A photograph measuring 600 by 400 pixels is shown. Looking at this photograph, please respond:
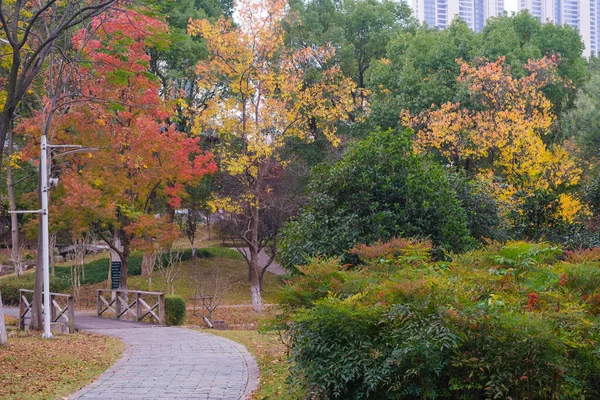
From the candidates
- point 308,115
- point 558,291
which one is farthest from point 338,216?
point 308,115

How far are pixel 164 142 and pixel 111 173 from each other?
2.02m

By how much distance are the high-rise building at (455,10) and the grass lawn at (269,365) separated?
6712 inches

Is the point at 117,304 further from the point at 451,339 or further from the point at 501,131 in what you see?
the point at 451,339

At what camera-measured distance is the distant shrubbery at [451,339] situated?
5828 mm

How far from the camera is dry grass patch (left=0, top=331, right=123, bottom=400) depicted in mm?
9078

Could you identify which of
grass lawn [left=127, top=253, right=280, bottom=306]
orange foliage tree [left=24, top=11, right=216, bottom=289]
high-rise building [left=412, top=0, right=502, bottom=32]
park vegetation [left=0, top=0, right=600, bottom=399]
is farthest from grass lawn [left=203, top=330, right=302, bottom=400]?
high-rise building [left=412, top=0, right=502, bottom=32]

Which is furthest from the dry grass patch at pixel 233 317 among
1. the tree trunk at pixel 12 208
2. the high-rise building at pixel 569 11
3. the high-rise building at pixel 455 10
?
the high-rise building at pixel 569 11

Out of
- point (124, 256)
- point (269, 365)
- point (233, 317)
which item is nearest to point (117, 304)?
point (124, 256)

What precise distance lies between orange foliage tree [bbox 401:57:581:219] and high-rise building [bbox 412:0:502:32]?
155976 mm

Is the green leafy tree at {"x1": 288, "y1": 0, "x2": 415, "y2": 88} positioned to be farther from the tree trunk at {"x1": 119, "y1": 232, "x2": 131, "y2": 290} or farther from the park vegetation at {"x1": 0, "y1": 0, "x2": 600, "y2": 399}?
the tree trunk at {"x1": 119, "y1": 232, "x2": 131, "y2": 290}

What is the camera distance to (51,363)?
11312 mm

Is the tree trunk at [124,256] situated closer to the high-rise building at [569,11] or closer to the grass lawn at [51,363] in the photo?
the grass lawn at [51,363]

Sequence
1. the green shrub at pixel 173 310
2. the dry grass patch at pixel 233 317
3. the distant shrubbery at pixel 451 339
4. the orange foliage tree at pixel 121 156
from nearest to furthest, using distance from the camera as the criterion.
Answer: the distant shrubbery at pixel 451 339 < the green shrub at pixel 173 310 < the orange foliage tree at pixel 121 156 < the dry grass patch at pixel 233 317

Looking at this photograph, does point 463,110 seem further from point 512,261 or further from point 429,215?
point 512,261
